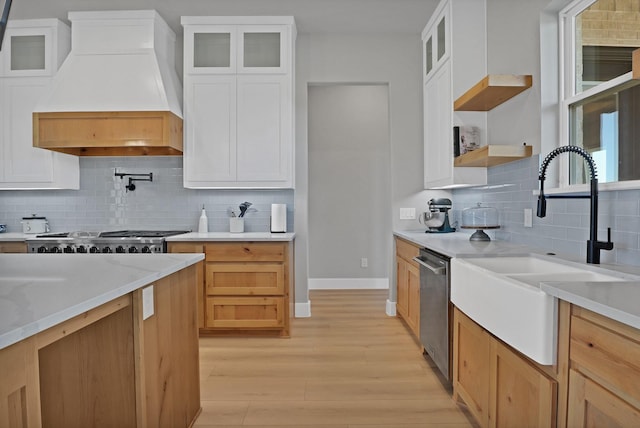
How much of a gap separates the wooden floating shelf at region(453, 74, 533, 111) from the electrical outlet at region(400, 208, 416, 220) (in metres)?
1.26

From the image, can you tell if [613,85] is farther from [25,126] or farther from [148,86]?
[25,126]

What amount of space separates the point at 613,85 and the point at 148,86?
3.28 m

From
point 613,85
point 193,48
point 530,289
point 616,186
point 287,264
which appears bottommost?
point 287,264

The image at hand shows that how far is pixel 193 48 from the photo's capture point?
3.66 metres

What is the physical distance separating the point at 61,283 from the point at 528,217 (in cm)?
252

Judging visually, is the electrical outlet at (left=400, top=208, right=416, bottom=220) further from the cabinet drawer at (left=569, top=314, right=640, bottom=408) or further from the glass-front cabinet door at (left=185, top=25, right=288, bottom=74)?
the cabinet drawer at (left=569, top=314, right=640, bottom=408)

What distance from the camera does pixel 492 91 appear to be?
2600 mm

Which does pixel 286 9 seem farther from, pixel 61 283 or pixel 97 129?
pixel 61 283

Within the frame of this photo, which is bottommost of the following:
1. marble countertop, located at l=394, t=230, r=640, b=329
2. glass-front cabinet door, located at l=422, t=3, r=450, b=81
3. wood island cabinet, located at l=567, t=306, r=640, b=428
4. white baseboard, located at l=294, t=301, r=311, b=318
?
white baseboard, located at l=294, t=301, r=311, b=318

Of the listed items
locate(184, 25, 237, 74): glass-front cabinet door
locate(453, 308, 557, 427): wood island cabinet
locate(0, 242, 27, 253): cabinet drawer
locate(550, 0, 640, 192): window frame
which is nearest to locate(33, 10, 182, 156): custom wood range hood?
locate(184, 25, 237, 74): glass-front cabinet door

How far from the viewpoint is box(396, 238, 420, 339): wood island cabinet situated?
312 centimetres

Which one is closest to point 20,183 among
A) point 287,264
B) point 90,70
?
point 90,70

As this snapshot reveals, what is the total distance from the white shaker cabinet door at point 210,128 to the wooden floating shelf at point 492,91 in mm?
1954

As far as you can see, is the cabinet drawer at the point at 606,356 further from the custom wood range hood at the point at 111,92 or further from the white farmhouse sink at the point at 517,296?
the custom wood range hood at the point at 111,92
